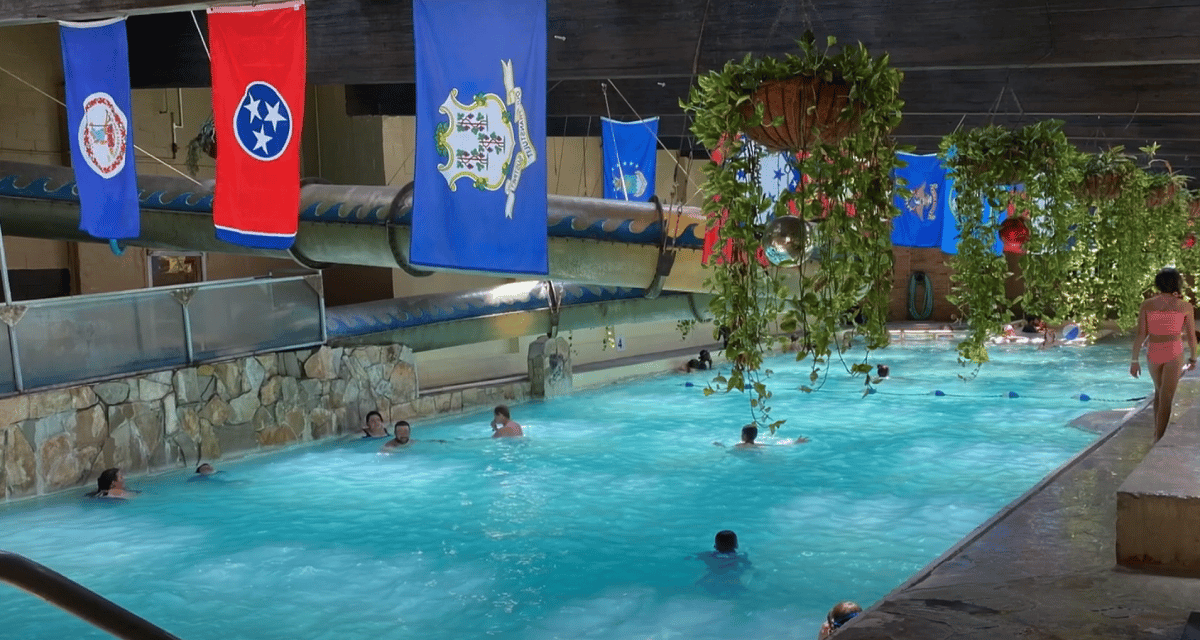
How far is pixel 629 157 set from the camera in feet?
48.6

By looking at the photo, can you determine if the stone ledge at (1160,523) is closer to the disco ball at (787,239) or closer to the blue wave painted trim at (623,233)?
the disco ball at (787,239)

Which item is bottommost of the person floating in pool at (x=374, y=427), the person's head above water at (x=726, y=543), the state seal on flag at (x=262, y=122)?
the person's head above water at (x=726, y=543)

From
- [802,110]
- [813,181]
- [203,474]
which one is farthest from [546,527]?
[802,110]

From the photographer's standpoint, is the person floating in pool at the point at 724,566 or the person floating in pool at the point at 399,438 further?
the person floating in pool at the point at 399,438

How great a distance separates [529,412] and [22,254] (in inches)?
289

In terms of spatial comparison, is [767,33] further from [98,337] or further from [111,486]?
[98,337]

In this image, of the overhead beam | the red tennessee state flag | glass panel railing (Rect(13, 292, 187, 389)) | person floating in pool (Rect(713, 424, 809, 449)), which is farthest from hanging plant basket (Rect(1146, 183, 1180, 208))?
glass panel railing (Rect(13, 292, 187, 389))

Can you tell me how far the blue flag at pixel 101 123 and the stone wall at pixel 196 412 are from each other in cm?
327

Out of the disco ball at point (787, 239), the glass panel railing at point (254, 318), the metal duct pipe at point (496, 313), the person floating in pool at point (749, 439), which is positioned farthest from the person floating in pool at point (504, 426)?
the disco ball at point (787, 239)

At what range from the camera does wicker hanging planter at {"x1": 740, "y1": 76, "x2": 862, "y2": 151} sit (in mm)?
4887

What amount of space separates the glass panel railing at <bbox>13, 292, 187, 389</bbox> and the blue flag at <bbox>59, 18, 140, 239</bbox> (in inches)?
117

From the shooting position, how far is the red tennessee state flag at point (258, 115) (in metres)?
7.52

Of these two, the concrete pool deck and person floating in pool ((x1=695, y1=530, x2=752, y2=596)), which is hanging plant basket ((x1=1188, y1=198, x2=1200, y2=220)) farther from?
the concrete pool deck

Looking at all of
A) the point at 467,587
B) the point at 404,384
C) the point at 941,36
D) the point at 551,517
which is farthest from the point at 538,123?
the point at 404,384
